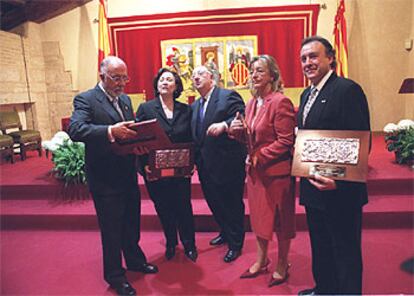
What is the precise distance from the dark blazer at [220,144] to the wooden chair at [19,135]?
12.7 feet

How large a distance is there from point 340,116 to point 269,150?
1.63 feet

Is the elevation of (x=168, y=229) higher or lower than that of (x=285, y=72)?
lower

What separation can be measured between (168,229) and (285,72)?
4.11m

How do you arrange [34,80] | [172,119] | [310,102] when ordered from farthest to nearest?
[34,80] < [172,119] < [310,102]

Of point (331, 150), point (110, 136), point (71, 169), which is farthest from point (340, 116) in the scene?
point (71, 169)

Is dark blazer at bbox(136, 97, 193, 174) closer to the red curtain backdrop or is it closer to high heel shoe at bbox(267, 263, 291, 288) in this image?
high heel shoe at bbox(267, 263, 291, 288)

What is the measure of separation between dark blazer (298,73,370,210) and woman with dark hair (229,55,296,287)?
296 mm

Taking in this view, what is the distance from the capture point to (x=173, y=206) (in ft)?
8.48

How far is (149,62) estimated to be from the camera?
6.16m

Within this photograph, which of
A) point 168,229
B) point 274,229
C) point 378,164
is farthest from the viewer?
point 378,164

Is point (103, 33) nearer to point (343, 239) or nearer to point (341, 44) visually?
point (341, 44)

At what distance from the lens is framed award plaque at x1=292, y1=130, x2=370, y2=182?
4.90 feet

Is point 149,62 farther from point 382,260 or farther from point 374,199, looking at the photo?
point 382,260

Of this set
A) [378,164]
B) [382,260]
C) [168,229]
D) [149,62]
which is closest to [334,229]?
[382,260]
